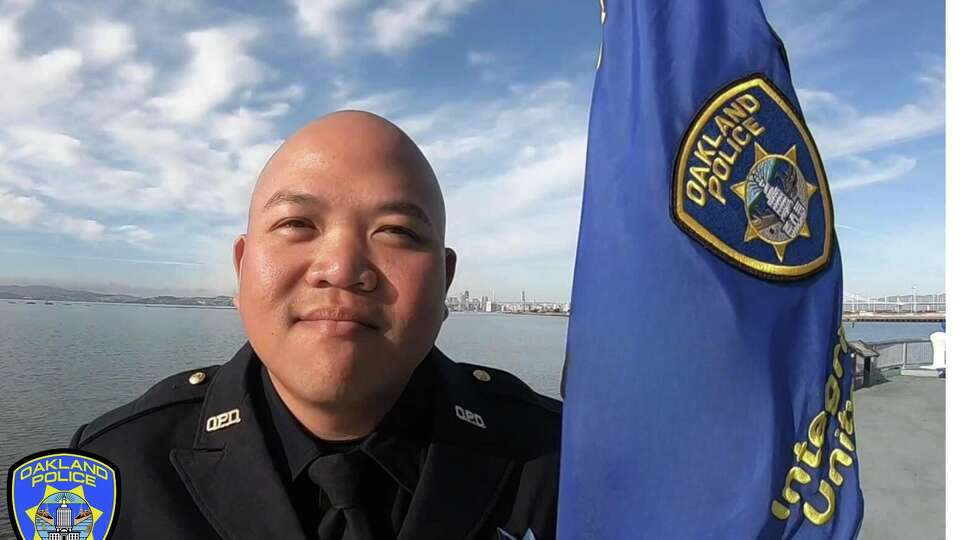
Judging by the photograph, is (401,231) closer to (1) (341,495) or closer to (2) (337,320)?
(2) (337,320)

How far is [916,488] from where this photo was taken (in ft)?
23.5

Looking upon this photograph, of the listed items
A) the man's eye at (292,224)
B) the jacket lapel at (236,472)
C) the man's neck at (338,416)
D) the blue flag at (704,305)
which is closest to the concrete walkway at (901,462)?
the blue flag at (704,305)

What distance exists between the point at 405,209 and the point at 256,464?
0.72 m

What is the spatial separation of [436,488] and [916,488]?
7.67 meters

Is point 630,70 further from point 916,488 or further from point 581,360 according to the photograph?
point 916,488

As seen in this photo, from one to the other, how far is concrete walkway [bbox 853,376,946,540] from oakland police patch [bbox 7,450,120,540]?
610cm

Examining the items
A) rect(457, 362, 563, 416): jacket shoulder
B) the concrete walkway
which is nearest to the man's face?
rect(457, 362, 563, 416): jacket shoulder

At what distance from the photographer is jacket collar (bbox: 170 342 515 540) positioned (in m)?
1.51

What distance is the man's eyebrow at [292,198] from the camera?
1362 millimetres

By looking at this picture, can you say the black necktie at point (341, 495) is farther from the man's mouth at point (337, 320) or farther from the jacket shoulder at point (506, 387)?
the jacket shoulder at point (506, 387)

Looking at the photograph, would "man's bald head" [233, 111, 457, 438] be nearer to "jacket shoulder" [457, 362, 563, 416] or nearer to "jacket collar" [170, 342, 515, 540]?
"jacket collar" [170, 342, 515, 540]

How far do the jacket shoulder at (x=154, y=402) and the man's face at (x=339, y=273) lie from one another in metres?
0.62

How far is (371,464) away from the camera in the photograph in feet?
5.12

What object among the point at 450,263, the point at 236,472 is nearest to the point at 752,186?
the point at 450,263
